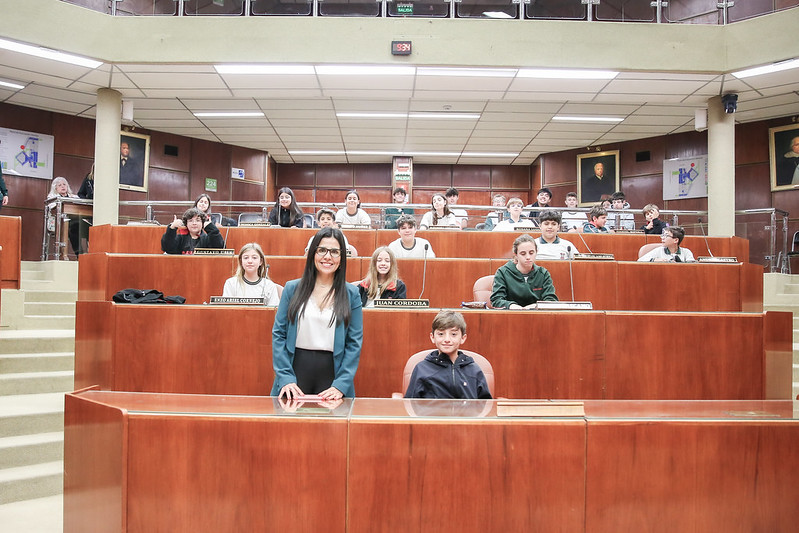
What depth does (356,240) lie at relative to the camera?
586 cm

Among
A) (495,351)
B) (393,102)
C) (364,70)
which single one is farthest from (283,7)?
(495,351)

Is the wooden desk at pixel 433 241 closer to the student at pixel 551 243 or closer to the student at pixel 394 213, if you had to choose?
the student at pixel 551 243

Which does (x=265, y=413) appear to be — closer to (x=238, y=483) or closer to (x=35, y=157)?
(x=238, y=483)

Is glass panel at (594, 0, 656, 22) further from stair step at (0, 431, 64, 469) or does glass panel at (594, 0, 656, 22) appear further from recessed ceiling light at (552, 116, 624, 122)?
stair step at (0, 431, 64, 469)

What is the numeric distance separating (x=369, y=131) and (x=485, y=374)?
782 cm

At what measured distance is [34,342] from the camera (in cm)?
403

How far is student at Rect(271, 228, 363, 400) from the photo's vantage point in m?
2.33

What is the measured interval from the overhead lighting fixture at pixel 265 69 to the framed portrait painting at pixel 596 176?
19.6ft

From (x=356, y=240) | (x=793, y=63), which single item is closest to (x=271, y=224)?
(x=356, y=240)

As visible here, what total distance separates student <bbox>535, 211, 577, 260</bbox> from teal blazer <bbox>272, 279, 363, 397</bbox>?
2.73 m

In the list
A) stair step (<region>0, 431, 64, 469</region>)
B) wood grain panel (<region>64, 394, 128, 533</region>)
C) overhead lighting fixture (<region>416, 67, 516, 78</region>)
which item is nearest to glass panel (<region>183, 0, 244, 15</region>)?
overhead lighting fixture (<region>416, 67, 516, 78</region>)

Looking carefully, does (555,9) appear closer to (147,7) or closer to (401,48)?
(401,48)

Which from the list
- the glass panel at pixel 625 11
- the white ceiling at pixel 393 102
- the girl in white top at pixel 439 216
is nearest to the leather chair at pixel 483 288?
the girl in white top at pixel 439 216

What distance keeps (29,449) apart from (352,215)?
3996 mm
